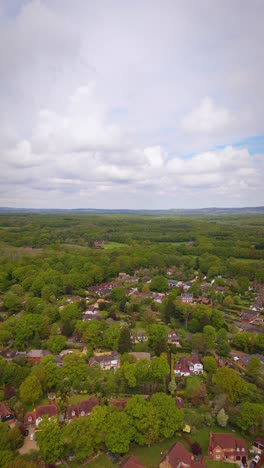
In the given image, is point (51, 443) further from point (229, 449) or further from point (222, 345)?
point (222, 345)

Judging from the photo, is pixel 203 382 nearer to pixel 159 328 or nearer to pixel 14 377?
pixel 159 328

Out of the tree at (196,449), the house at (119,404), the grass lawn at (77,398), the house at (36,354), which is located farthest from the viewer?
the house at (36,354)

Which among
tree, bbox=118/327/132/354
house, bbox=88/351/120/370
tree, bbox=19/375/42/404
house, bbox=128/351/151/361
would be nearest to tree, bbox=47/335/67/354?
house, bbox=88/351/120/370

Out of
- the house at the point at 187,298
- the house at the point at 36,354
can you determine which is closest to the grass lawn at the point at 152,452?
the house at the point at 36,354

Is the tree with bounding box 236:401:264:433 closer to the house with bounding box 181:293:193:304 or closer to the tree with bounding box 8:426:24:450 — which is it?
the tree with bounding box 8:426:24:450

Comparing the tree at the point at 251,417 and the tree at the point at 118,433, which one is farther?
the tree at the point at 251,417

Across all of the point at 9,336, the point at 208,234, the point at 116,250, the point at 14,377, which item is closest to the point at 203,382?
the point at 14,377

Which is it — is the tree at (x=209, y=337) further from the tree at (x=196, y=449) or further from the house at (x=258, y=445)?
the tree at (x=196, y=449)
